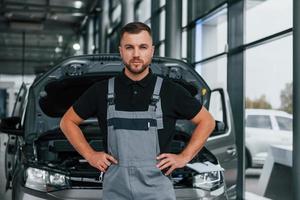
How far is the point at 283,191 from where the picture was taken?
5.76 meters

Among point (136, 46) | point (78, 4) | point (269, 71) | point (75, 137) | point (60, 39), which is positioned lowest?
point (75, 137)

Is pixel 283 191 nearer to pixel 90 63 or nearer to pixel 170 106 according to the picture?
pixel 90 63

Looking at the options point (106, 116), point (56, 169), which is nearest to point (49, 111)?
point (56, 169)

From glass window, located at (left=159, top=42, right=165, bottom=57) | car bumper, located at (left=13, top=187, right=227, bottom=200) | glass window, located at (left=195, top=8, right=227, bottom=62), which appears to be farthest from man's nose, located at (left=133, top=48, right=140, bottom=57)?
glass window, located at (left=159, top=42, right=165, bottom=57)

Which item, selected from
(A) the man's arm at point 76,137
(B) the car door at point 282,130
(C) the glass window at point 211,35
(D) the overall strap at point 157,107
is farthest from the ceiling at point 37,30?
(D) the overall strap at point 157,107

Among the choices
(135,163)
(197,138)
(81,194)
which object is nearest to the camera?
(135,163)

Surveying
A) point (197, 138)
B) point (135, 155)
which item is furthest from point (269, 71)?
point (135, 155)

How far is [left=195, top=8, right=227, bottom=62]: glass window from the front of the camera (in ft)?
23.2

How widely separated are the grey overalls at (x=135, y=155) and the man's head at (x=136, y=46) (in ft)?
0.49

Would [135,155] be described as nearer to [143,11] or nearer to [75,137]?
[75,137]

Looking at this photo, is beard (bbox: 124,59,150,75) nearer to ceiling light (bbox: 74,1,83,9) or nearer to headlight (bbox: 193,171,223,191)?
headlight (bbox: 193,171,223,191)

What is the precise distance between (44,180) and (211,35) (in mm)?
5694

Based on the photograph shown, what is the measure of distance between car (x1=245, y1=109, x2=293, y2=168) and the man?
5.22m

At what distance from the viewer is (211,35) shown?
7703 mm
